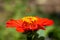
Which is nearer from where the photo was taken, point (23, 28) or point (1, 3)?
point (23, 28)

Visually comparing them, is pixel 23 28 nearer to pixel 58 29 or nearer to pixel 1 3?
pixel 58 29

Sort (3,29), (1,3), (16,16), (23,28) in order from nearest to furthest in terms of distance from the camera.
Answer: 1. (23,28)
2. (3,29)
3. (16,16)
4. (1,3)

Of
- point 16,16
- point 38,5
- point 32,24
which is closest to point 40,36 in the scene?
point 32,24

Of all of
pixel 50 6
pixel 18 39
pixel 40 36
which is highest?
pixel 50 6

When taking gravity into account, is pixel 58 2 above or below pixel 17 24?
above

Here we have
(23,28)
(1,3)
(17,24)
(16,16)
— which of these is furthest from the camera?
(1,3)

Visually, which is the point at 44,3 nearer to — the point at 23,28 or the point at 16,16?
the point at 16,16
